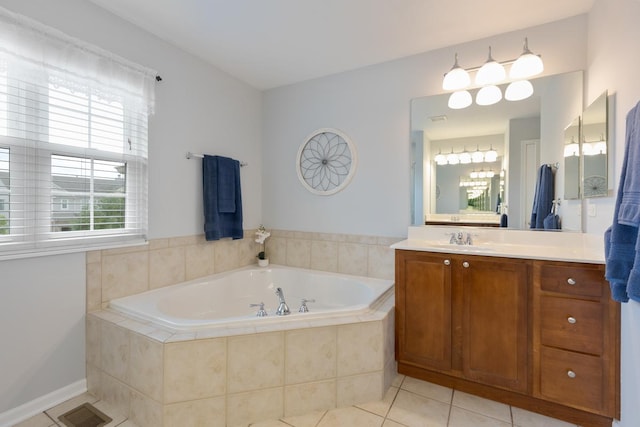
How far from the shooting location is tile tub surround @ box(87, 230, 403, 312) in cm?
195

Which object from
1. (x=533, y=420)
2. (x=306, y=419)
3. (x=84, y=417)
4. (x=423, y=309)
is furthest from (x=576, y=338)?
(x=84, y=417)

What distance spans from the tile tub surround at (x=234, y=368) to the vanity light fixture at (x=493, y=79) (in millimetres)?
1728

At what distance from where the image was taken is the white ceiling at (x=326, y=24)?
1.84m

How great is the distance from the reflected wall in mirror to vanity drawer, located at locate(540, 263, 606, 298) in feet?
1.98

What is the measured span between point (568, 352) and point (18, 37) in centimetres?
332

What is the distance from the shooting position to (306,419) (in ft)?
5.34

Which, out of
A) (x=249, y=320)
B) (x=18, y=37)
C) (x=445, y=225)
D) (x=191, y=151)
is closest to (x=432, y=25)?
(x=445, y=225)

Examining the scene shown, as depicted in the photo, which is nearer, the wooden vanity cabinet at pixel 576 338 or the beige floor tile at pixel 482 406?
the wooden vanity cabinet at pixel 576 338

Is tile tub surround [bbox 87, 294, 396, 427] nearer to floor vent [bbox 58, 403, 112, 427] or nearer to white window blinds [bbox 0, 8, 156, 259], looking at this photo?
floor vent [bbox 58, 403, 112, 427]

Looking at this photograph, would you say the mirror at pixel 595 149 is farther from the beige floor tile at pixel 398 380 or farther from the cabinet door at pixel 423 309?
the beige floor tile at pixel 398 380

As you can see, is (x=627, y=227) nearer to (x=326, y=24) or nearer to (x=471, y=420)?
(x=471, y=420)

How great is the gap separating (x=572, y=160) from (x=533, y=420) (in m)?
1.59

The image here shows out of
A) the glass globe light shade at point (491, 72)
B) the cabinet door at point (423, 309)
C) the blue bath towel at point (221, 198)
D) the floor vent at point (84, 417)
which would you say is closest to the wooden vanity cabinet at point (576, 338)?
the cabinet door at point (423, 309)

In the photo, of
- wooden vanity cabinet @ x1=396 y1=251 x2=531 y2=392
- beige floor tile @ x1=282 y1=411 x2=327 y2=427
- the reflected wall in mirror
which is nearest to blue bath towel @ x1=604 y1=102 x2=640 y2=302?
wooden vanity cabinet @ x1=396 y1=251 x2=531 y2=392
